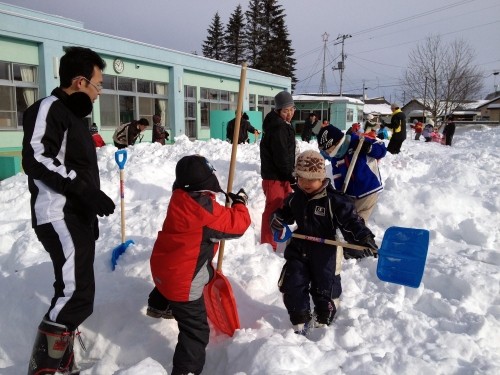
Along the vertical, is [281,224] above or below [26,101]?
below

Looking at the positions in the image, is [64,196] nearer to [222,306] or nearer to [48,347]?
[48,347]

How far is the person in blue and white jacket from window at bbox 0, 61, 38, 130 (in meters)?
11.8

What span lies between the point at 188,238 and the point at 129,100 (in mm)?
15088

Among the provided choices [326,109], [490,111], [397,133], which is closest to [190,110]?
[397,133]

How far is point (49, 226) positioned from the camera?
2.34m

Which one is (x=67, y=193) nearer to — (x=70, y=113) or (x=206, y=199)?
(x=70, y=113)

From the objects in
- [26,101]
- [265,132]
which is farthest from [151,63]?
[265,132]

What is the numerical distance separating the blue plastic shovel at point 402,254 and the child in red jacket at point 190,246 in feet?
2.59

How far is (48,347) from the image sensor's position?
2373 mm

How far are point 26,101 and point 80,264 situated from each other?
41.5 feet

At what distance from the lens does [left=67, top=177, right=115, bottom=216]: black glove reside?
89.7 inches

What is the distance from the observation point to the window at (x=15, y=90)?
1237 cm

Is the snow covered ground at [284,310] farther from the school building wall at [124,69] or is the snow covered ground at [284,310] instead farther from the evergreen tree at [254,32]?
the evergreen tree at [254,32]

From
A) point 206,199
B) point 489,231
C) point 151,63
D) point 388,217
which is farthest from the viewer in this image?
point 151,63
